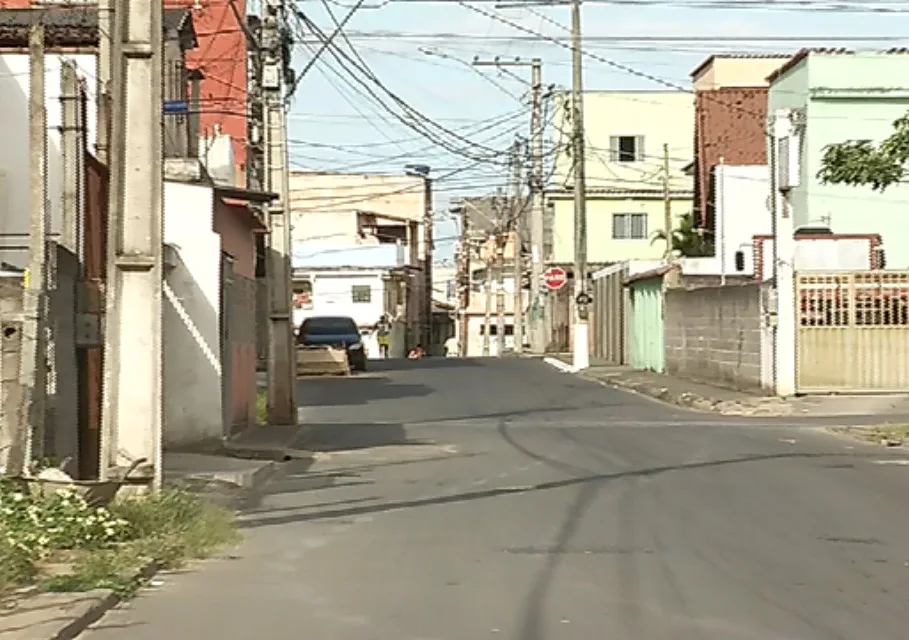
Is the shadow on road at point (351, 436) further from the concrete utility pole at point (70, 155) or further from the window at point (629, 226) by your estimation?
the window at point (629, 226)

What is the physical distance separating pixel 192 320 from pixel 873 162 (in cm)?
922

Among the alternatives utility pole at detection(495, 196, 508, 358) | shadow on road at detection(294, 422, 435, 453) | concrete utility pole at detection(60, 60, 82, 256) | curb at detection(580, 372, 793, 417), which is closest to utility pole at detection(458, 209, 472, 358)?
utility pole at detection(495, 196, 508, 358)

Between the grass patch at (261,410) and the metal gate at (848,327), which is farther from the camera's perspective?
the metal gate at (848,327)

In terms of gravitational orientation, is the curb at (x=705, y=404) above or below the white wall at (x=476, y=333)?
below

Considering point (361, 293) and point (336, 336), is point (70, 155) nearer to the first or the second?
point (336, 336)

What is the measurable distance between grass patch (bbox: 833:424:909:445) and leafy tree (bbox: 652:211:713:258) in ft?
105

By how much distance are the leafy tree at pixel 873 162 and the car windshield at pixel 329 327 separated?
1047 inches

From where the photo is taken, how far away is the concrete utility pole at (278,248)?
25.0 m

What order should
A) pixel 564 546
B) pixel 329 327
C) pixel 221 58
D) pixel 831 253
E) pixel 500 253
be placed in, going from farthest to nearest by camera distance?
pixel 500 253 → pixel 329 327 → pixel 221 58 → pixel 831 253 → pixel 564 546

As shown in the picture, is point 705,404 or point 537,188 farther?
point 537,188

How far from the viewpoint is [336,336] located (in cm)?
4662

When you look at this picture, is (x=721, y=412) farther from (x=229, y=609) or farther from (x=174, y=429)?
(x=229, y=609)

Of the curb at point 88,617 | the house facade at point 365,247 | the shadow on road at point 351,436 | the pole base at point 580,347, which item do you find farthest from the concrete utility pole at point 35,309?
the house facade at point 365,247

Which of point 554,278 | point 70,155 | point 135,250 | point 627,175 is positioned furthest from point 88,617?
point 627,175
